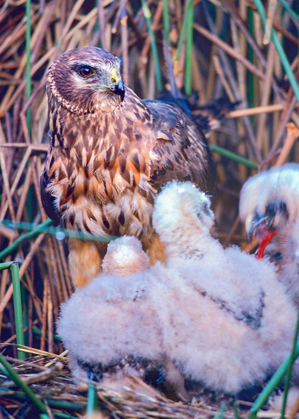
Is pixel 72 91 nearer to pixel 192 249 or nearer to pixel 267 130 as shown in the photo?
pixel 192 249

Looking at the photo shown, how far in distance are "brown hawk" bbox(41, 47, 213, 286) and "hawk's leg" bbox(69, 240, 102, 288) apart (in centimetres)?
14

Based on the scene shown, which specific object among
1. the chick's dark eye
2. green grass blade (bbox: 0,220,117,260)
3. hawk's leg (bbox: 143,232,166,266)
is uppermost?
the chick's dark eye

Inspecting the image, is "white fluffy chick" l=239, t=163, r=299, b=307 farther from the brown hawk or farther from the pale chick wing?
the brown hawk

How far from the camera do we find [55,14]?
3.07 m

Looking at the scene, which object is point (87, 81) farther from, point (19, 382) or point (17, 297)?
point (19, 382)

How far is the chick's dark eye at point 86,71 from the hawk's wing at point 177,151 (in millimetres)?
400

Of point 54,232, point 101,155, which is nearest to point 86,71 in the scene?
point 101,155

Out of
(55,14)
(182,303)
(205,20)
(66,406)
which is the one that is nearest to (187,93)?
Answer: (205,20)

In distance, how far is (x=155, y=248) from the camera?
7.45 ft

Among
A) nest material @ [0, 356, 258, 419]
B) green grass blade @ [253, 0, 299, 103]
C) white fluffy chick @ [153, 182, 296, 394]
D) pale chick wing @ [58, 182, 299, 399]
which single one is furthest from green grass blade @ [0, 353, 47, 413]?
green grass blade @ [253, 0, 299, 103]

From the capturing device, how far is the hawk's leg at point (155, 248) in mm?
2262

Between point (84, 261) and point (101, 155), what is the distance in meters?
0.54

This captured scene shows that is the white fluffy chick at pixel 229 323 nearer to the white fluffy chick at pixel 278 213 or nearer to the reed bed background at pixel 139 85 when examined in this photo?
the white fluffy chick at pixel 278 213

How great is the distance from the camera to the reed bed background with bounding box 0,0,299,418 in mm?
2693
